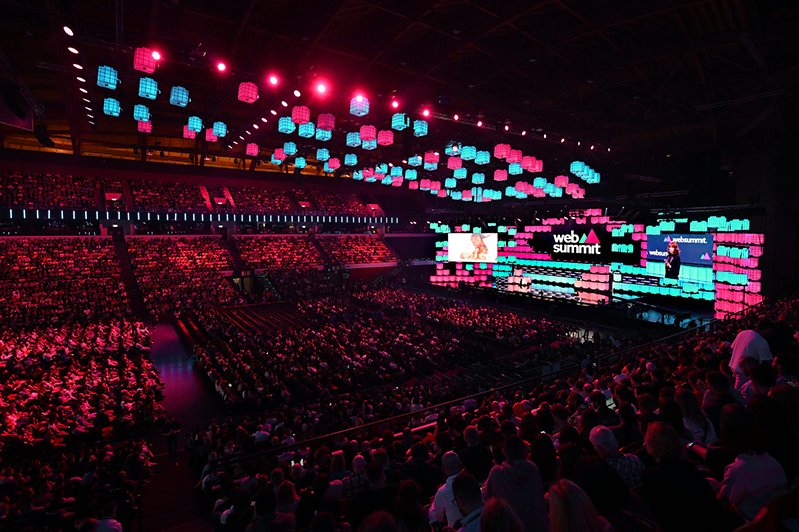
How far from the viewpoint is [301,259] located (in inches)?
1256

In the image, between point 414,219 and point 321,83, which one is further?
point 414,219

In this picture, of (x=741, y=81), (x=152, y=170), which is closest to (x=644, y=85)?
(x=741, y=81)

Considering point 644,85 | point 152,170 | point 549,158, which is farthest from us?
A: point 152,170

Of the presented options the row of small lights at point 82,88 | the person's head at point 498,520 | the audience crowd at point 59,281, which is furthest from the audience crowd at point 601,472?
the audience crowd at point 59,281

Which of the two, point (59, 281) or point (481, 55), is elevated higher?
point (481, 55)

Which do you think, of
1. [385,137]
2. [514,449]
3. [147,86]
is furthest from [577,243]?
[514,449]

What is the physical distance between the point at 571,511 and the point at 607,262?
24183mm

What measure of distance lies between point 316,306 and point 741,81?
2020cm

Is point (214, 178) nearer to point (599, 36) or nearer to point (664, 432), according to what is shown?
point (599, 36)

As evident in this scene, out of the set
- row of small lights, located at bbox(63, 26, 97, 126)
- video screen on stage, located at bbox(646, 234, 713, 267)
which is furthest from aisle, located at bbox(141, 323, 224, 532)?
video screen on stage, located at bbox(646, 234, 713, 267)

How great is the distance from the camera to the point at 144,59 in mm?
9250

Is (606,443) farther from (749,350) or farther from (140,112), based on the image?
(140,112)

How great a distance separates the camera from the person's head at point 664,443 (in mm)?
2383

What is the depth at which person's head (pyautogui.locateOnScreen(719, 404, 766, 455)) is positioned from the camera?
2.38 m
